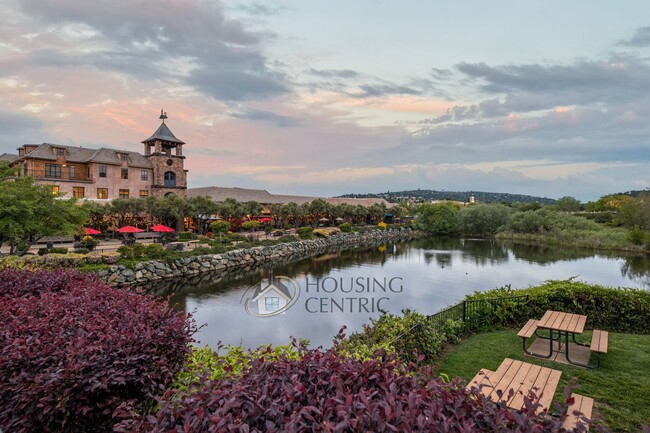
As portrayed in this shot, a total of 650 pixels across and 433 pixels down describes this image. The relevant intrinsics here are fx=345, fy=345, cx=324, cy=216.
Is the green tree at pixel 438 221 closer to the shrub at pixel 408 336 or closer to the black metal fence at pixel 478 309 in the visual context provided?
the black metal fence at pixel 478 309

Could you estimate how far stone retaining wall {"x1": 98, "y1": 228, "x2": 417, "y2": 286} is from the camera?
47.9 feet

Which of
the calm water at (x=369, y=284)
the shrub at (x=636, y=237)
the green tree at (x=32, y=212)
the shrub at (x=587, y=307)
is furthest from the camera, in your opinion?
the shrub at (x=636, y=237)

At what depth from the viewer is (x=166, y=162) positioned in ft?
115

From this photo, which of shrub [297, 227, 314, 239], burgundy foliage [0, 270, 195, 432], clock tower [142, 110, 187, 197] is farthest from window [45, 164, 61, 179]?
burgundy foliage [0, 270, 195, 432]

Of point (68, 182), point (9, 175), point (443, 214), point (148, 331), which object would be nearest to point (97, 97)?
point (9, 175)

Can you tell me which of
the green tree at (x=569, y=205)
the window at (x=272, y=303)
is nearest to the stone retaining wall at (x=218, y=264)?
the window at (x=272, y=303)

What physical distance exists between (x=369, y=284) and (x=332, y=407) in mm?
14012

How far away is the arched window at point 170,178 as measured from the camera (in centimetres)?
3525

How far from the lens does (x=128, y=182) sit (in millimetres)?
32562

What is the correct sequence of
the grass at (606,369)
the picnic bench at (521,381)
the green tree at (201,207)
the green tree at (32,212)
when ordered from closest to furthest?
the picnic bench at (521,381), the grass at (606,369), the green tree at (32,212), the green tree at (201,207)

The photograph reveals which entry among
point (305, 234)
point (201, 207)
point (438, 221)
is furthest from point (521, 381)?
point (438, 221)

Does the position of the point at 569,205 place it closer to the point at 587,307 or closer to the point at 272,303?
the point at 587,307

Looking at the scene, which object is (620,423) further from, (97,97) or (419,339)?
(97,97)

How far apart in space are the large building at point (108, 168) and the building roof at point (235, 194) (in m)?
A: 5.42
